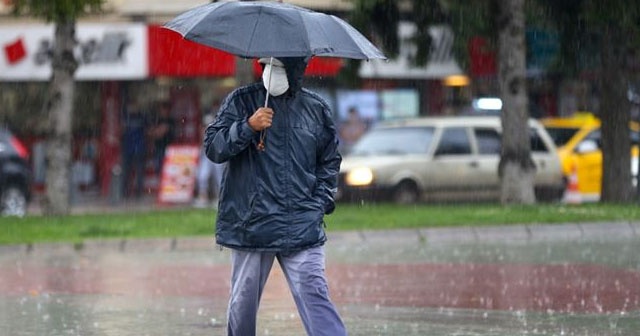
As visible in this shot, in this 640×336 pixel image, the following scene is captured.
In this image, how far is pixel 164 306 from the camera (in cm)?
1129

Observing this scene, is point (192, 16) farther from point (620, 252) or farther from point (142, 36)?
point (142, 36)

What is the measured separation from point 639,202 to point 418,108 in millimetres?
13664

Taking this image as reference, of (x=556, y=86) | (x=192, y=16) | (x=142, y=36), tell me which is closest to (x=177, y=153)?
(x=142, y=36)

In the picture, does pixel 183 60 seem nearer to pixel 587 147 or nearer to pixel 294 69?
pixel 587 147

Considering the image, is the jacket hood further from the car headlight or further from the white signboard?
the white signboard

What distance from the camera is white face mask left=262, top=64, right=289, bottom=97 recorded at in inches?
284

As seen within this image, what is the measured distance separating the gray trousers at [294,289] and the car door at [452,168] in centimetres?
1807

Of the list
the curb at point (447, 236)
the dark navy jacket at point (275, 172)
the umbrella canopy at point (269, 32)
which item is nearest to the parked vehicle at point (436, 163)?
the curb at point (447, 236)

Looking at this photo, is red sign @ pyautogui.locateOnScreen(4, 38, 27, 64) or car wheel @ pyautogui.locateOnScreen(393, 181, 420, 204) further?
red sign @ pyautogui.locateOnScreen(4, 38, 27, 64)

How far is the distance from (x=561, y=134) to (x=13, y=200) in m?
9.89

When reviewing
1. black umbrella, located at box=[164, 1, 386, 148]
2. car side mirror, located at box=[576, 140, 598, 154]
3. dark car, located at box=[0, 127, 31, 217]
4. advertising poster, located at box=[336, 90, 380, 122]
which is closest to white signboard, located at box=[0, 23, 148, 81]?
advertising poster, located at box=[336, 90, 380, 122]

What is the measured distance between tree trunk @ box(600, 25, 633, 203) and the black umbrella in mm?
16337

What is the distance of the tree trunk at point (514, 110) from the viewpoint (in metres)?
21.6

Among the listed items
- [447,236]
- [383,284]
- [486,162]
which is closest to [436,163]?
[486,162]
